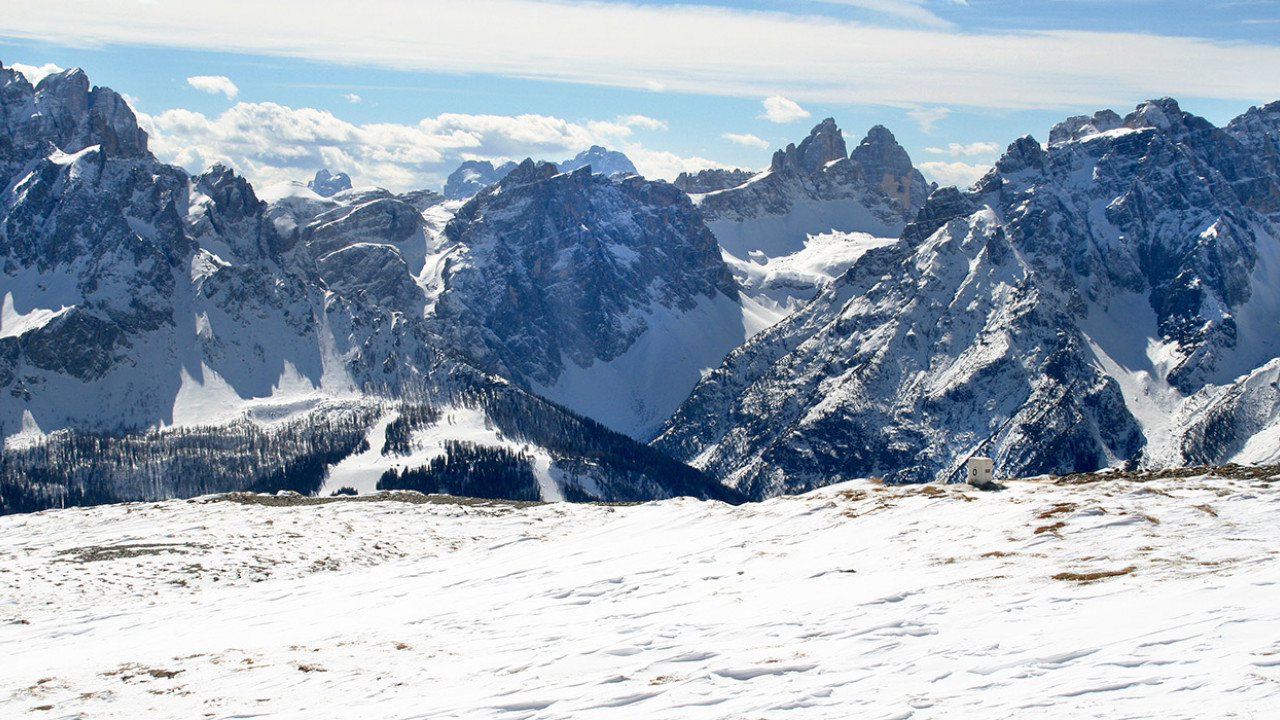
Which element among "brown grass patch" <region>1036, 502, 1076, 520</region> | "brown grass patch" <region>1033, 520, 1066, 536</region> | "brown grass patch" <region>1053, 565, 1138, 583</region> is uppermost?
"brown grass patch" <region>1036, 502, 1076, 520</region>

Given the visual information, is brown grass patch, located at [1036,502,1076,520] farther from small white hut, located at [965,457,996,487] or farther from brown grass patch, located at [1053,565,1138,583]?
small white hut, located at [965,457,996,487]

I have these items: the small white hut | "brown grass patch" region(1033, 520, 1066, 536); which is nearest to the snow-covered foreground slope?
"brown grass patch" region(1033, 520, 1066, 536)

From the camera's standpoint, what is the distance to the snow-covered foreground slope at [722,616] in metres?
24.8

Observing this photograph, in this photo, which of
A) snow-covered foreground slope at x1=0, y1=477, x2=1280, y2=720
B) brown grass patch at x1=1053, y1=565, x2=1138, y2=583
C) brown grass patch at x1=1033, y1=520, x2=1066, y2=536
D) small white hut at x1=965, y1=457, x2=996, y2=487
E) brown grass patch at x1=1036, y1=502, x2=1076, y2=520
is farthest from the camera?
small white hut at x1=965, y1=457, x2=996, y2=487

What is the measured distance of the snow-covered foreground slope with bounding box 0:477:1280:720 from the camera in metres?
24.8

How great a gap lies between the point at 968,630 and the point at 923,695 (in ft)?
15.0

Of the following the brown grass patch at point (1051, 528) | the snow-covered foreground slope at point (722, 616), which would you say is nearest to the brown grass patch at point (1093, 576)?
the snow-covered foreground slope at point (722, 616)

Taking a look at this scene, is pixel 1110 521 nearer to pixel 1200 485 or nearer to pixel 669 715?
pixel 1200 485

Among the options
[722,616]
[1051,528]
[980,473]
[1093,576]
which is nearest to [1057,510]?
[1051,528]

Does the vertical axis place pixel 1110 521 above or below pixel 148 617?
above

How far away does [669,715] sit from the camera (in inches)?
979

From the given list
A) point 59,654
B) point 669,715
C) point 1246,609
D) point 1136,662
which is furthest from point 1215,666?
point 59,654

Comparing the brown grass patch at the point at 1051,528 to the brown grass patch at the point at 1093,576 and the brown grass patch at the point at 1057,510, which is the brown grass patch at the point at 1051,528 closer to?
the brown grass patch at the point at 1057,510

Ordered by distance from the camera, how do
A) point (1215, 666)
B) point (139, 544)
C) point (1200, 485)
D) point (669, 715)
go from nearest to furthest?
1. point (1215, 666)
2. point (669, 715)
3. point (1200, 485)
4. point (139, 544)
